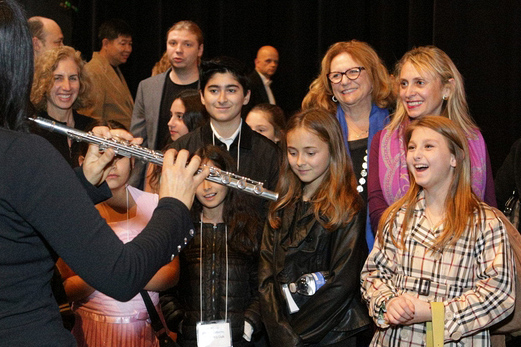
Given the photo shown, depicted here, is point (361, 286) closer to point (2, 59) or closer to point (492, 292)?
point (492, 292)

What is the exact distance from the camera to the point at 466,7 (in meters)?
4.52

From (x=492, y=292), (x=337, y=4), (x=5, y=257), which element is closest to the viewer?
(x=5, y=257)

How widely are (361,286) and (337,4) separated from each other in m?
3.57

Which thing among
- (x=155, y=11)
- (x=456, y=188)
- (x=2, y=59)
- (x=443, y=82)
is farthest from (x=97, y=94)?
(x=2, y=59)

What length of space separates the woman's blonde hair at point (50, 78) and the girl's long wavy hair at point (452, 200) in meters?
1.99

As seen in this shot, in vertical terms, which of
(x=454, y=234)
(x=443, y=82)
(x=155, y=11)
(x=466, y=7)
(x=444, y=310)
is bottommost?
(x=444, y=310)

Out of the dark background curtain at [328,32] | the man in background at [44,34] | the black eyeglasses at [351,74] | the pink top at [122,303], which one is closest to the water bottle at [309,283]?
the pink top at [122,303]

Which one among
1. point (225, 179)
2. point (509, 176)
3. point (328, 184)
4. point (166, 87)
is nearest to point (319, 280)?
point (328, 184)

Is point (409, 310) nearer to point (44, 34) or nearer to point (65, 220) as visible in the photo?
point (65, 220)

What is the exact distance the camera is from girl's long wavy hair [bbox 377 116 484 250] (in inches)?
85.6

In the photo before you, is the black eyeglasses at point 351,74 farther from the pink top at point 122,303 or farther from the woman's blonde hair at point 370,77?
the pink top at point 122,303

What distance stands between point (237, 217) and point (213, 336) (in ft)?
1.67

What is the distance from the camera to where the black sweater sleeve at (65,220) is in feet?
4.05

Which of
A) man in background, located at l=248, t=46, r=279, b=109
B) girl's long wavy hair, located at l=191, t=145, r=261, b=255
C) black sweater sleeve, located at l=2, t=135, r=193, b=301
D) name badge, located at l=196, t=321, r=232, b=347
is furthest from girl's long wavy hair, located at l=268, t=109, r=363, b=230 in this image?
man in background, located at l=248, t=46, r=279, b=109
